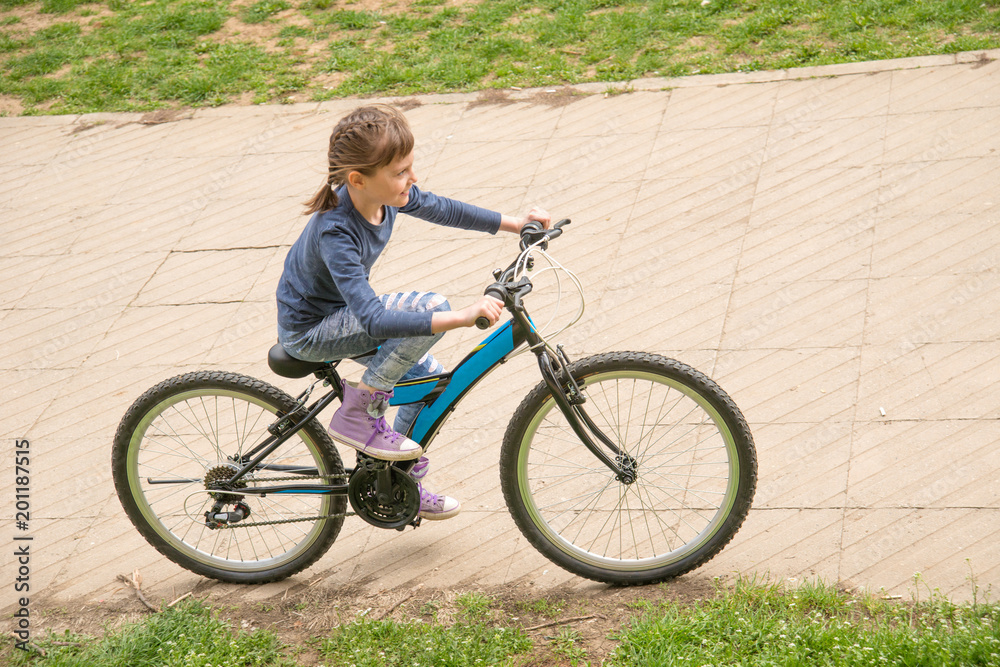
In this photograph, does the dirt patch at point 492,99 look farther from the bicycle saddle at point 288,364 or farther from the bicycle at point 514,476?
the bicycle saddle at point 288,364

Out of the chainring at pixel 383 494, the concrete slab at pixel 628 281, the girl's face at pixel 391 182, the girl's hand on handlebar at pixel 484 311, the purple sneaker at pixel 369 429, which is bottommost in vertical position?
the concrete slab at pixel 628 281

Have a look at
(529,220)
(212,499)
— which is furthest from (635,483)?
(212,499)

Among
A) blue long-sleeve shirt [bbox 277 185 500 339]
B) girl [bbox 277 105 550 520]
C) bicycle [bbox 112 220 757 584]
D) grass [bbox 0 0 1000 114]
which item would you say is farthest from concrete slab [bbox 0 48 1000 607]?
blue long-sleeve shirt [bbox 277 185 500 339]

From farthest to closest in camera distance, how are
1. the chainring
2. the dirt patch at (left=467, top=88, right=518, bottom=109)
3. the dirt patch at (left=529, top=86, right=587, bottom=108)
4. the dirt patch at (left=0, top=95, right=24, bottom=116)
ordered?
the dirt patch at (left=0, top=95, right=24, bottom=116), the dirt patch at (left=467, top=88, right=518, bottom=109), the dirt patch at (left=529, top=86, right=587, bottom=108), the chainring

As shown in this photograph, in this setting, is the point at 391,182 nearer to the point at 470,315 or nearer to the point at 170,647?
the point at 470,315

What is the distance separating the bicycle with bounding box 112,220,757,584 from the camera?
11.6 ft

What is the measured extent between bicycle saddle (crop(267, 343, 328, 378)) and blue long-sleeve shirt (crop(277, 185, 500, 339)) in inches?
4.4

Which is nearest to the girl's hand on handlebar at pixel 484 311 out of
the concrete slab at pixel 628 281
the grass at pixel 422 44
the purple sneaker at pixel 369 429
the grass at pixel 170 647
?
the purple sneaker at pixel 369 429

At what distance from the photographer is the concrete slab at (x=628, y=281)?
4156mm

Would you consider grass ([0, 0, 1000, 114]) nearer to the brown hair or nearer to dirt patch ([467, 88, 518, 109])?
dirt patch ([467, 88, 518, 109])

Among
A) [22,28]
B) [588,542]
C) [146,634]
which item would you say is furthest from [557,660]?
[22,28]

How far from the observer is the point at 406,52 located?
8.96 meters

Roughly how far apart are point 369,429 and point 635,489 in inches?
48.7

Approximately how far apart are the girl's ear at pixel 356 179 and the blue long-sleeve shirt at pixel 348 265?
0.11 m
